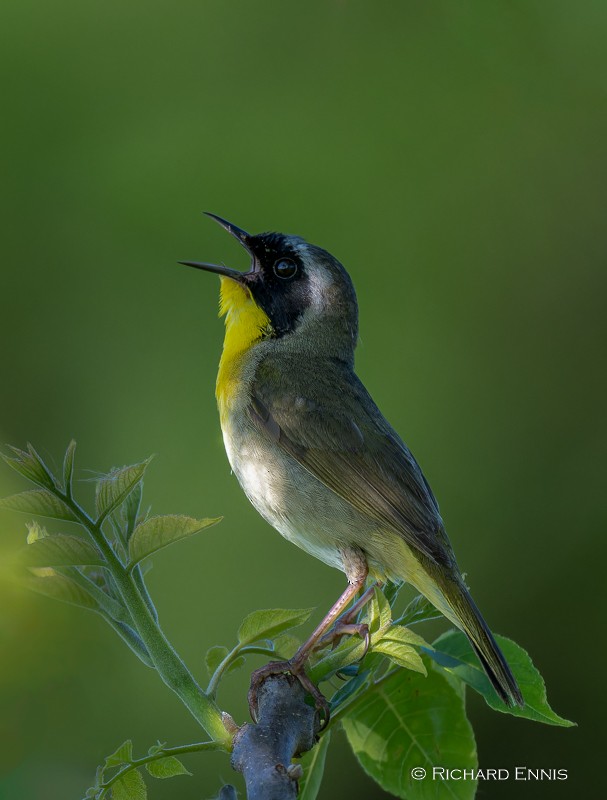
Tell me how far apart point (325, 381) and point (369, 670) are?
1451mm

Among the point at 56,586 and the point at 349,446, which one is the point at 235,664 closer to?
the point at 56,586

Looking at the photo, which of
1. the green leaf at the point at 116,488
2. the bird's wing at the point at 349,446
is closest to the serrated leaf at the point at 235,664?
the green leaf at the point at 116,488

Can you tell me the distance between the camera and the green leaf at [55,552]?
1464 mm

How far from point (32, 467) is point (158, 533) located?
215 millimetres

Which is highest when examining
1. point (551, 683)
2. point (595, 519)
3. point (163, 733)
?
point (163, 733)

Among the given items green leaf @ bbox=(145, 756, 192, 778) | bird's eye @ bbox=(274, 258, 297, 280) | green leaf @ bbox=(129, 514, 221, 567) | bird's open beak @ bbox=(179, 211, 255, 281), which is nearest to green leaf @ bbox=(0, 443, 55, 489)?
green leaf @ bbox=(129, 514, 221, 567)

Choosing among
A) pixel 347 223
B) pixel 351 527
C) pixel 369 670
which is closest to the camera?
pixel 369 670

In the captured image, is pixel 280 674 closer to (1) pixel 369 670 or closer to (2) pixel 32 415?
(1) pixel 369 670

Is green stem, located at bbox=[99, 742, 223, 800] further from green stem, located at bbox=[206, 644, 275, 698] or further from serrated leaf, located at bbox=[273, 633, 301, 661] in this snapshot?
serrated leaf, located at bbox=[273, 633, 301, 661]

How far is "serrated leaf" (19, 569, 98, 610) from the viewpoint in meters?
1.56

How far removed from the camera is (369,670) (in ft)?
5.77

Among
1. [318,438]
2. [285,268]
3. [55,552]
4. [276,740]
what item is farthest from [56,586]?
[285,268]

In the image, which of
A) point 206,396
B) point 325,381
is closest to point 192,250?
point 206,396

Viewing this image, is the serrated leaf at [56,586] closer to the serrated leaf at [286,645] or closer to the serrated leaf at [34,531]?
the serrated leaf at [34,531]
